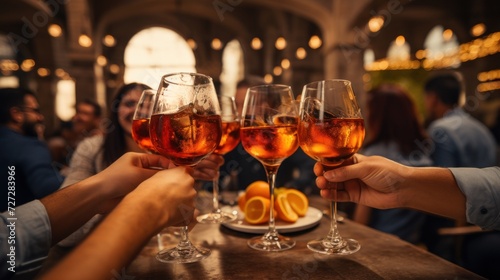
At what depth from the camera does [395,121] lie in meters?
2.60

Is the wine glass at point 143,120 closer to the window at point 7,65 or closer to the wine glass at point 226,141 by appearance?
the wine glass at point 226,141

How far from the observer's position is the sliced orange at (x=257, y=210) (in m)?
1.20

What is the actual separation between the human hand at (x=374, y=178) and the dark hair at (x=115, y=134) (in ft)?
4.79

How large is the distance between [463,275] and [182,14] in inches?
597

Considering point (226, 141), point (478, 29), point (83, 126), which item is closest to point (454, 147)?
point (226, 141)

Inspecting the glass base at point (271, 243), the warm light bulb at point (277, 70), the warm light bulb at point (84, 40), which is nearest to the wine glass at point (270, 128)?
the glass base at point (271, 243)

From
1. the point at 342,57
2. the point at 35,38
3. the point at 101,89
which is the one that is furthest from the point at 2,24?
the point at 342,57

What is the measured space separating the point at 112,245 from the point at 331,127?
24.3 inches

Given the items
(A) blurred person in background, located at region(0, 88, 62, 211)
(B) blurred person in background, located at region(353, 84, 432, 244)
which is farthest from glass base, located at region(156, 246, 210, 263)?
(B) blurred person in background, located at region(353, 84, 432, 244)

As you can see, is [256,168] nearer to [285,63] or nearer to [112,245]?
[112,245]

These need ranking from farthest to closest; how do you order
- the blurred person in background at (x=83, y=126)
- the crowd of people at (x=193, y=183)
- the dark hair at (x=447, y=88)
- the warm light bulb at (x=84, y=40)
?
the warm light bulb at (x=84, y=40)
the blurred person in background at (x=83, y=126)
the dark hair at (x=447, y=88)
the crowd of people at (x=193, y=183)

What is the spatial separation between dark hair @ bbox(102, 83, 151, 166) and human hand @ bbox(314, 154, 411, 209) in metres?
1.46

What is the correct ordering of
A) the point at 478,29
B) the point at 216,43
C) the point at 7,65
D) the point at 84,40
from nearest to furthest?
the point at 84,40 < the point at 478,29 < the point at 7,65 < the point at 216,43

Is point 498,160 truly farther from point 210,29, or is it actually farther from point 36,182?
point 210,29
